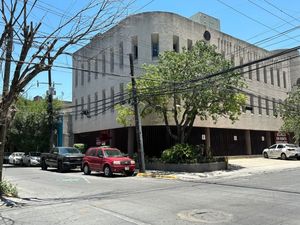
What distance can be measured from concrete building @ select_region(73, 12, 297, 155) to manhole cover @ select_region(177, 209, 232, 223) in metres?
17.8

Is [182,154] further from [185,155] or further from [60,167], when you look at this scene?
[60,167]

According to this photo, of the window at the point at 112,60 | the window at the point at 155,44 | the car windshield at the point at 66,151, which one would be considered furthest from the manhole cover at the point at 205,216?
the window at the point at 112,60

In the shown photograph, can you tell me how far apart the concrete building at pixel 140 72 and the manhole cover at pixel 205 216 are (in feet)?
58.4

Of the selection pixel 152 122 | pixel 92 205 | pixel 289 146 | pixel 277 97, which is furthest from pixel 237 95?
pixel 277 97

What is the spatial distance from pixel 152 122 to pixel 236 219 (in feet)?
70.4

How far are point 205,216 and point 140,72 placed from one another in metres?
22.7

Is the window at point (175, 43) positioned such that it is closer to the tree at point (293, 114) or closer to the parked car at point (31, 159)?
the tree at point (293, 114)

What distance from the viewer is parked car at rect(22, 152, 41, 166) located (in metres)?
36.1

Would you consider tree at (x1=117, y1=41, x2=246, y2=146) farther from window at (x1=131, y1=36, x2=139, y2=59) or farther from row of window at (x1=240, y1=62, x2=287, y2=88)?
row of window at (x1=240, y1=62, x2=287, y2=88)

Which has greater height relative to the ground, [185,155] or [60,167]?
[185,155]

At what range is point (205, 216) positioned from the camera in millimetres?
9773

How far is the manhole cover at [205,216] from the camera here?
9242mm

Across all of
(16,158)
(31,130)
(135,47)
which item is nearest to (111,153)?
(135,47)

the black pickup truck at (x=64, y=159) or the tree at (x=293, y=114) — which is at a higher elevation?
the tree at (x=293, y=114)
